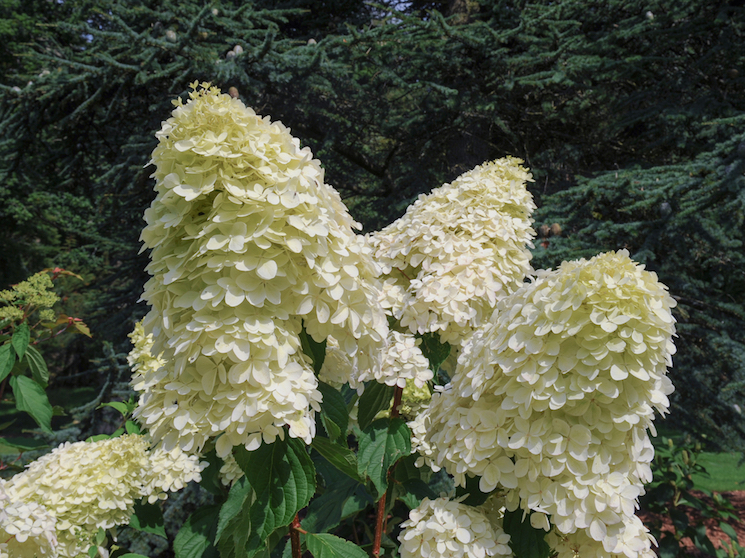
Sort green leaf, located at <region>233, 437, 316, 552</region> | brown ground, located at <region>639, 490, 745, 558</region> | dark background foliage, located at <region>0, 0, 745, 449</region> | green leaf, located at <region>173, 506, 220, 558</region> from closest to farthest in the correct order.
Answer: green leaf, located at <region>233, 437, 316, 552</region>, green leaf, located at <region>173, 506, 220, 558</region>, dark background foliage, located at <region>0, 0, 745, 449</region>, brown ground, located at <region>639, 490, 745, 558</region>

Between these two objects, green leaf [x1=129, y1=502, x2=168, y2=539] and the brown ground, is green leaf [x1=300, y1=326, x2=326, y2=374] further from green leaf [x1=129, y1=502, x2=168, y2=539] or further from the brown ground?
the brown ground

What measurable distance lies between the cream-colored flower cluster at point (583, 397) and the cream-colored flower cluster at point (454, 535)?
112mm

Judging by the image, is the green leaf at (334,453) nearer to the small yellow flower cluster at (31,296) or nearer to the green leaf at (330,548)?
the green leaf at (330,548)

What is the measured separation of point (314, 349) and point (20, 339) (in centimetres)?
166

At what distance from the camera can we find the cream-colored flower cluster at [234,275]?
743mm

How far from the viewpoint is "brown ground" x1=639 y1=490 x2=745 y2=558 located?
3.93 metres

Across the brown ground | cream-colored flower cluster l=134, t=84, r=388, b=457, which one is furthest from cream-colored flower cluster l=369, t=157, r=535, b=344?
the brown ground

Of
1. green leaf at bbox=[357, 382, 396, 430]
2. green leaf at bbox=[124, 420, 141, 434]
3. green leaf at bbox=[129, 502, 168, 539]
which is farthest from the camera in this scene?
green leaf at bbox=[124, 420, 141, 434]

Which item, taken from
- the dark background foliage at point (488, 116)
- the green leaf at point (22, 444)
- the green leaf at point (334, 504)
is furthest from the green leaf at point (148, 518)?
the dark background foliage at point (488, 116)

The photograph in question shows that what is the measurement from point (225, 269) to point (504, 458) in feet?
2.02

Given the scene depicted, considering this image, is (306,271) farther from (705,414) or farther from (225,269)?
(705,414)

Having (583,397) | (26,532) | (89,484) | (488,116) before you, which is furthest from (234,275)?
(488,116)

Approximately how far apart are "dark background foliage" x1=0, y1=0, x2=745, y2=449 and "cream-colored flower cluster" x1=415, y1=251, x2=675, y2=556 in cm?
249

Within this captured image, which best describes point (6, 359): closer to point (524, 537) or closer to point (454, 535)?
point (454, 535)
